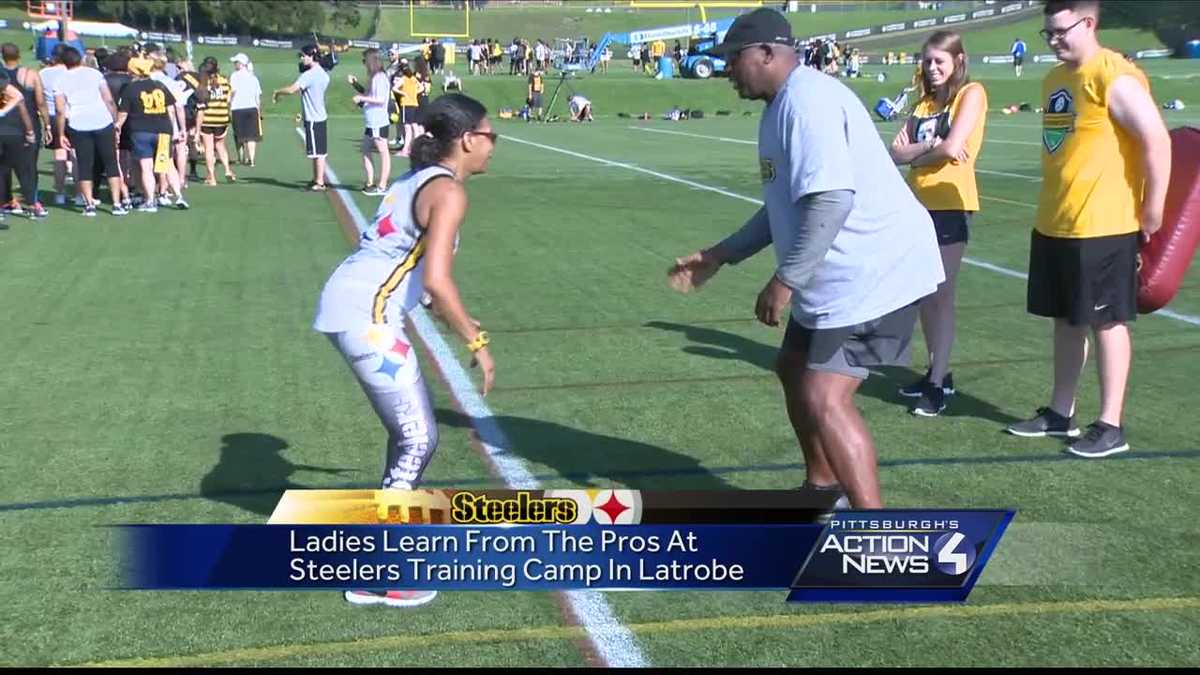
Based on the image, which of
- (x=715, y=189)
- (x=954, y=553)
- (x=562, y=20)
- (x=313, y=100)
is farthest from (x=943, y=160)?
(x=562, y=20)

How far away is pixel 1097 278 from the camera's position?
214 inches

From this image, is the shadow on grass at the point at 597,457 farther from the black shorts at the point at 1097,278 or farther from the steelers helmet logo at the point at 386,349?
the black shorts at the point at 1097,278

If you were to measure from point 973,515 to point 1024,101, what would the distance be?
41.4 meters

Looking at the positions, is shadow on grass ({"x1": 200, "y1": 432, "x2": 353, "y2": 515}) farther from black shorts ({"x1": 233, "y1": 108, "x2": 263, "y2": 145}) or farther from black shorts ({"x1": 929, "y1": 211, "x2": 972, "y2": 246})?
black shorts ({"x1": 233, "y1": 108, "x2": 263, "y2": 145})

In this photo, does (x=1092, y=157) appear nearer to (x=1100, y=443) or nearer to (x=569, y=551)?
(x=1100, y=443)

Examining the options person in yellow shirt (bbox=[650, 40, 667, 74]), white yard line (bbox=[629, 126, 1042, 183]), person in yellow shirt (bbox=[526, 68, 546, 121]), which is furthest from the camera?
person in yellow shirt (bbox=[650, 40, 667, 74])

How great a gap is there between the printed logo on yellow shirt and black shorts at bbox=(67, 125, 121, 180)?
1180cm

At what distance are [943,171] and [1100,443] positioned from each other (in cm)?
167

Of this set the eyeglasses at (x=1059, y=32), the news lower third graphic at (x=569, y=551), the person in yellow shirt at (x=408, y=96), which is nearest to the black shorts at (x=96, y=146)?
the person in yellow shirt at (x=408, y=96)

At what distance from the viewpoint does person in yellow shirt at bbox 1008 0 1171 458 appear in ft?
17.1

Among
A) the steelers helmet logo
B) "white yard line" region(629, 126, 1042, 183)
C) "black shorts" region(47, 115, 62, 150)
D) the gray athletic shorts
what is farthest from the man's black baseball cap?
"white yard line" region(629, 126, 1042, 183)

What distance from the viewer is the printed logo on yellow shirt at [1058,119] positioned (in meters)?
5.40

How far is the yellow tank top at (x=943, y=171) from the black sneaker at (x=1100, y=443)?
1455mm

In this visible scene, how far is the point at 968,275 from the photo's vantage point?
1028cm
